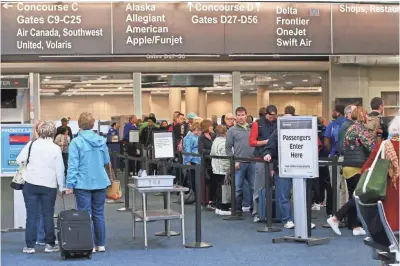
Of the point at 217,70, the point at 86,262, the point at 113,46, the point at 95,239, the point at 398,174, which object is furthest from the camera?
the point at 217,70

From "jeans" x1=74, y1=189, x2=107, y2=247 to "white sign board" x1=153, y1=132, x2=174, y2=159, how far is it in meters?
4.46

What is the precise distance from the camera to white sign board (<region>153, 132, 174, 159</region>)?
44.7 feet

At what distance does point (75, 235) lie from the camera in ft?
28.9

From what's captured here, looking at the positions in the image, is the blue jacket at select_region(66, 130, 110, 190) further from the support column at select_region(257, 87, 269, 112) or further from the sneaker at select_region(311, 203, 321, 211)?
the support column at select_region(257, 87, 269, 112)

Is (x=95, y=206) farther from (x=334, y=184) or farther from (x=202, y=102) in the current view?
(x=202, y=102)

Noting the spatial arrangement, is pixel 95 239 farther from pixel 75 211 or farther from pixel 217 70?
pixel 217 70

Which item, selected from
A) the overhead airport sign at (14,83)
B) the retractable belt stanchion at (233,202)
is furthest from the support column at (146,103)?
the retractable belt stanchion at (233,202)

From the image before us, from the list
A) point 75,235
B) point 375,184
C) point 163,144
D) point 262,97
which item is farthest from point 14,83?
point 375,184

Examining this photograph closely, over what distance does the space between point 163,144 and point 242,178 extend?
1.94 m

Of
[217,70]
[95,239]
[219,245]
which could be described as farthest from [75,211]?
[217,70]

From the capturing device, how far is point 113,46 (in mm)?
12812

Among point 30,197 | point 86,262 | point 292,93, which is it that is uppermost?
point 292,93

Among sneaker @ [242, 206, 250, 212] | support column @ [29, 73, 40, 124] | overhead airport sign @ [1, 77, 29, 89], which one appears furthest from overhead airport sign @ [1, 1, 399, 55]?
support column @ [29, 73, 40, 124]

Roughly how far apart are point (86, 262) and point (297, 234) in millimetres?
2694
